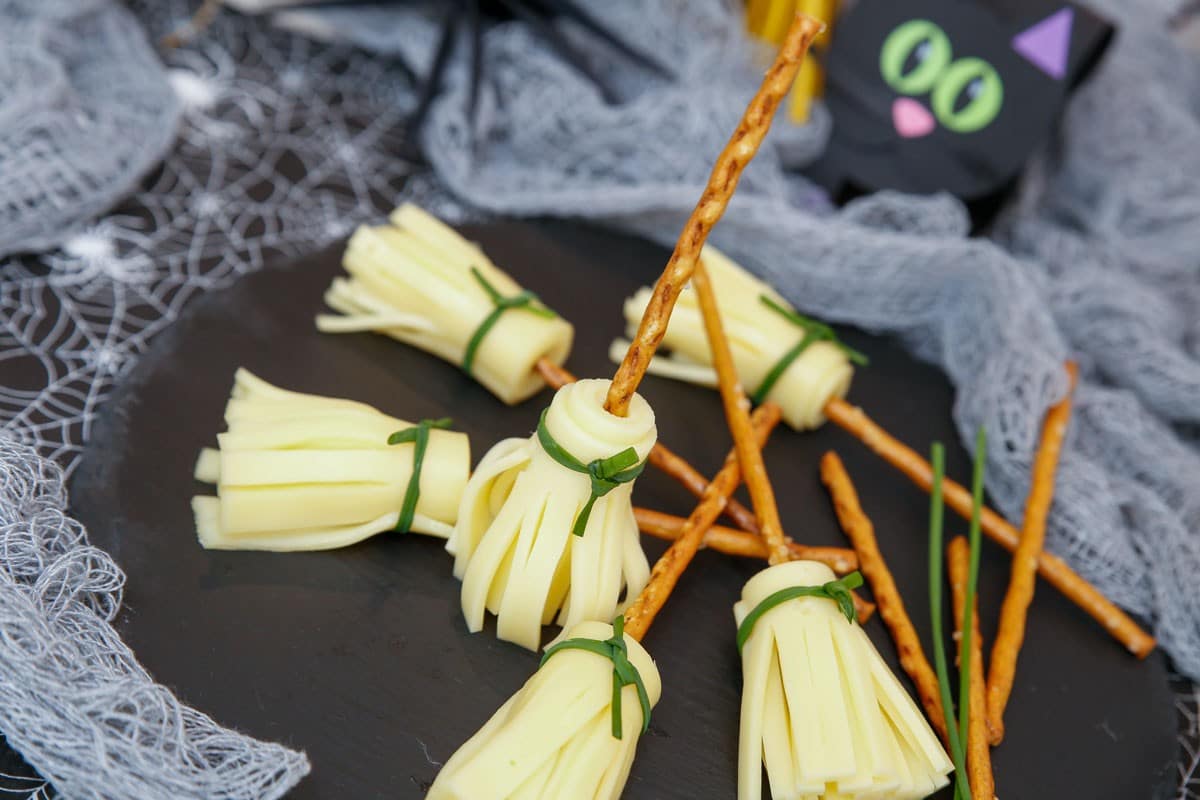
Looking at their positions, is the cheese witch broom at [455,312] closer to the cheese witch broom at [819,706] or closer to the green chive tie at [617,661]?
the cheese witch broom at [819,706]

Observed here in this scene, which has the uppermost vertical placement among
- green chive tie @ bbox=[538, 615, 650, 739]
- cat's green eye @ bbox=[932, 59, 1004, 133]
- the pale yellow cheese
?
cat's green eye @ bbox=[932, 59, 1004, 133]

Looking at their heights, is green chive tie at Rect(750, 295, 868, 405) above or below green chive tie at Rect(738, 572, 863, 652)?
above

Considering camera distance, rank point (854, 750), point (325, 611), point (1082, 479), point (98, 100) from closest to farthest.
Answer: point (854, 750) → point (325, 611) → point (1082, 479) → point (98, 100)

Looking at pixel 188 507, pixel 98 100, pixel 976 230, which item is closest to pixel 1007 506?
pixel 976 230

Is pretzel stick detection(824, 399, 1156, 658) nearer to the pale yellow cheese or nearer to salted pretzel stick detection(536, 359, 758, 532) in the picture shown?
salted pretzel stick detection(536, 359, 758, 532)

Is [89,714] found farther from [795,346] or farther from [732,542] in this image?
[795,346]

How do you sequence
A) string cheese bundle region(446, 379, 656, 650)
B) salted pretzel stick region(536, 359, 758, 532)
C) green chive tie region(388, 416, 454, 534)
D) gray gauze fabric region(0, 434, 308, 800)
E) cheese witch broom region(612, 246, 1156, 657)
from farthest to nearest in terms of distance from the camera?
cheese witch broom region(612, 246, 1156, 657)
salted pretzel stick region(536, 359, 758, 532)
green chive tie region(388, 416, 454, 534)
string cheese bundle region(446, 379, 656, 650)
gray gauze fabric region(0, 434, 308, 800)

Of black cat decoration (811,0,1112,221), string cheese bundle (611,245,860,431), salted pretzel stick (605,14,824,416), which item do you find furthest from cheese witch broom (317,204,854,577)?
black cat decoration (811,0,1112,221)

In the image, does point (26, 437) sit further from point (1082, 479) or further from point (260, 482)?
point (1082, 479)
